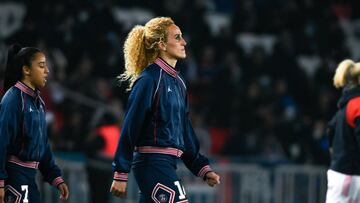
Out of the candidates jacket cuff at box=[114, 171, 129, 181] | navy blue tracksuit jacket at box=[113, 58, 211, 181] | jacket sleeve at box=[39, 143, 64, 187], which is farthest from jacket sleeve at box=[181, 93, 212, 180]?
jacket sleeve at box=[39, 143, 64, 187]

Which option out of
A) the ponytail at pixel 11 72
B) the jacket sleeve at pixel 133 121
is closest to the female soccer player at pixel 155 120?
the jacket sleeve at pixel 133 121

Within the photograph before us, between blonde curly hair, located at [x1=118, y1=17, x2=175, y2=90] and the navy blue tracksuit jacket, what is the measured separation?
0.47 ft

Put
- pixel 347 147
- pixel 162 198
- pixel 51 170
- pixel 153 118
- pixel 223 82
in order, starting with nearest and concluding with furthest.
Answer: pixel 162 198
pixel 153 118
pixel 51 170
pixel 347 147
pixel 223 82

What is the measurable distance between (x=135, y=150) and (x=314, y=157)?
705 cm

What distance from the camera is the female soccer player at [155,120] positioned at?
6.78 m

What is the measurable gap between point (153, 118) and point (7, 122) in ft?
3.65

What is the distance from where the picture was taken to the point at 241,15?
17.4 meters

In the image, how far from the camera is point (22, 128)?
725 cm

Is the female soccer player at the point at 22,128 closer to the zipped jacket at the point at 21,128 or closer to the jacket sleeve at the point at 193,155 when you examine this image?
the zipped jacket at the point at 21,128

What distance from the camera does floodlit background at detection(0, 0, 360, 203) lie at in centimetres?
1277

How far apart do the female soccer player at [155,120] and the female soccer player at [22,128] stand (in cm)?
77

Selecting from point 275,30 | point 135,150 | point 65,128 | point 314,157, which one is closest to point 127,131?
point 135,150

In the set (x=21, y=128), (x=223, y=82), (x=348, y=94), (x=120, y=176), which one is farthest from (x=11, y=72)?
(x=223, y=82)

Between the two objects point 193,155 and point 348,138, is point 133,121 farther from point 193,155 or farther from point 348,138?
point 348,138
